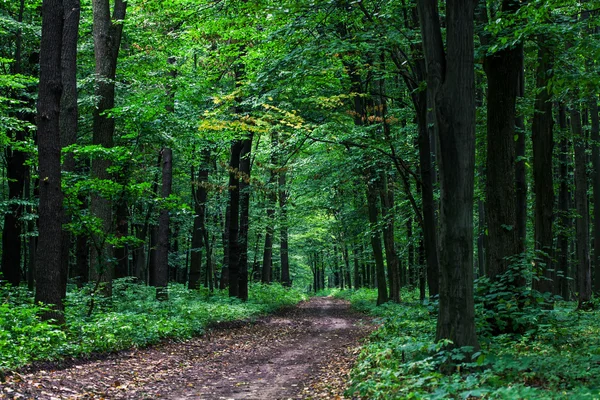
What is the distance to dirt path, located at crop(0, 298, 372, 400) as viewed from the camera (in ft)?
20.8

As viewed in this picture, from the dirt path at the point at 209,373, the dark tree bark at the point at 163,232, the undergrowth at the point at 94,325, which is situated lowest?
the dirt path at the point at 209,373

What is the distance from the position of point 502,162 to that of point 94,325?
866 centimetres

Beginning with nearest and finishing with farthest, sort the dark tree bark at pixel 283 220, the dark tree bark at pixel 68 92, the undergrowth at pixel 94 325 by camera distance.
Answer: the undergrowth at pixel 94 325
the dark tree bark at pixel 68 92
the dark tree bark at pixel 283 220

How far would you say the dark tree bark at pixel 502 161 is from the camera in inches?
309

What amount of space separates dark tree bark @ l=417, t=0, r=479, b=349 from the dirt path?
2.00m

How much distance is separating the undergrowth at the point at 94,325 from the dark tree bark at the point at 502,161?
7469 mm

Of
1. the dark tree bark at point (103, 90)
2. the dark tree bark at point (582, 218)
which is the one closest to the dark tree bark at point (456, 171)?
the dark tree bark at point (103, 90)

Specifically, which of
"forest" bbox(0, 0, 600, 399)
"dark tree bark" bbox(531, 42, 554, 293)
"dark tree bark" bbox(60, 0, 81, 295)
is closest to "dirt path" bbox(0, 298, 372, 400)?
"forest" bbox(0, 0, 600, 399)

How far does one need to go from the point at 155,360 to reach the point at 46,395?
3156 mm

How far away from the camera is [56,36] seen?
930 cm

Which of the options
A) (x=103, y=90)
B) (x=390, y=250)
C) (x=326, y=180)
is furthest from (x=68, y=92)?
(x=390, y=250)

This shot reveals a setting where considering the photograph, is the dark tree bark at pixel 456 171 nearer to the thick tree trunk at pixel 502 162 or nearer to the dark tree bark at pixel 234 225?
the thick tree trunk at pixel 502 162

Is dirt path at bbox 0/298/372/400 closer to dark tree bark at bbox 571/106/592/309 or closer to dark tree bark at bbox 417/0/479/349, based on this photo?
dark tree bark at bbox 417/0/479/349

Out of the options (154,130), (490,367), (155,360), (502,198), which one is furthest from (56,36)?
(490,367)
